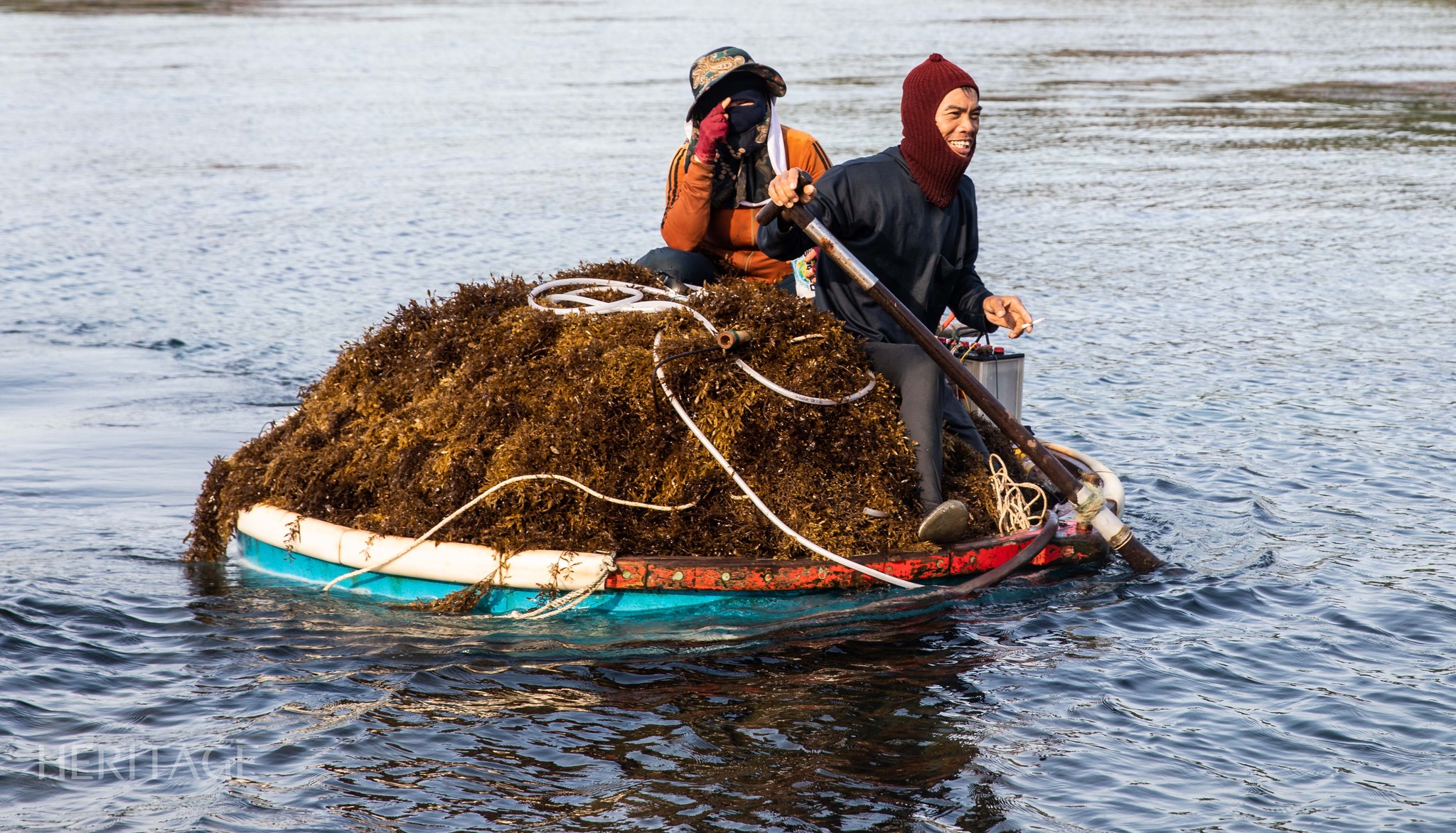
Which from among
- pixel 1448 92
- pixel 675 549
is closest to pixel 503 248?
pixel 675 549

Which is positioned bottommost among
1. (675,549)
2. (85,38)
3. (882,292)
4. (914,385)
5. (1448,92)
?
(675,549)

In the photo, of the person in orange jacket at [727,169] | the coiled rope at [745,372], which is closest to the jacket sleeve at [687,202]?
the person in orange jacket at [727,169]

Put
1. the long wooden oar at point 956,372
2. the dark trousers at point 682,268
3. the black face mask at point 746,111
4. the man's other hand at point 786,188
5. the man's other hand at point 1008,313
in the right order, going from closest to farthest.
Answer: the man's other hand at point 786,188 < the long wooden oar at point 956,372 < the man's other hand at point 1008,313 < the black face mask at point 746,111 < the dark trousers at point 682,268

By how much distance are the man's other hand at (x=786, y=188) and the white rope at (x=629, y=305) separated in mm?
702

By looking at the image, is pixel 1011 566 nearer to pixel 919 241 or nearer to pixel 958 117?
A: pixel 919 241

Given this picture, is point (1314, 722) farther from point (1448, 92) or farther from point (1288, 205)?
point (1448, 92)

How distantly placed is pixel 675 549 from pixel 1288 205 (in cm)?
1391

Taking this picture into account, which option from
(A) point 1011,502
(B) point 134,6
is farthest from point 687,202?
(B) point 134,6

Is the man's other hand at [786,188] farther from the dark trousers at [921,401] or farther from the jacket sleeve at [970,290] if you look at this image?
the jacket sleeve at [970,290]

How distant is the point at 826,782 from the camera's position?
570cm

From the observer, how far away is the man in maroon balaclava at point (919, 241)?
6965mm

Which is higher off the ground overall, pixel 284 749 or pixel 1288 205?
pixel 1288 205

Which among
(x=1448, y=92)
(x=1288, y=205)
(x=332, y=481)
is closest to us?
(x=332, y=481)

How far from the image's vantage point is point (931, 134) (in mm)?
6996
